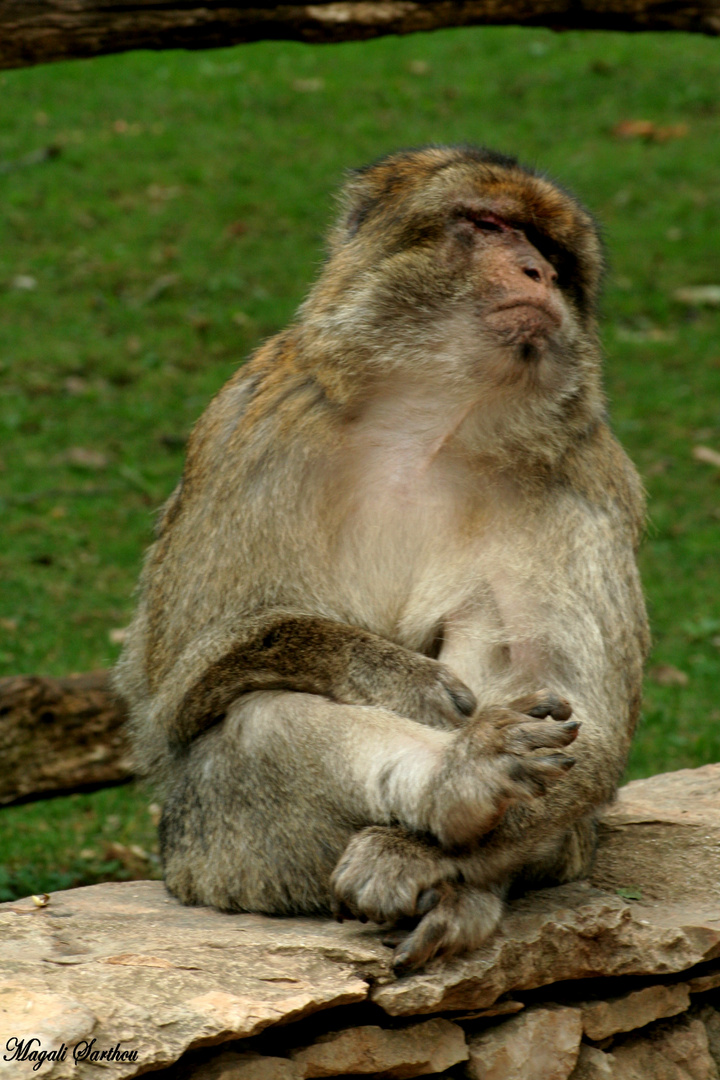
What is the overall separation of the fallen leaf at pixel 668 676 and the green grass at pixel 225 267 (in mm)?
29

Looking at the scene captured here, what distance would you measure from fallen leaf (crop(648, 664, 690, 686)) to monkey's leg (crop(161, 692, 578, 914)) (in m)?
3.60

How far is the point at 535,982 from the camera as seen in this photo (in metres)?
2.98

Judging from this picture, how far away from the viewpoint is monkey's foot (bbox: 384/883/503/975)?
2721mm

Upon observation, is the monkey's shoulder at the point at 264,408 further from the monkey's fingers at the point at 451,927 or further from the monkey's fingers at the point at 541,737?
the monkey's fingers at the point at 451,927

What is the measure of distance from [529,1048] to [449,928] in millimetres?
443

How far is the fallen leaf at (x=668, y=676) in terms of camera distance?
6.34 m

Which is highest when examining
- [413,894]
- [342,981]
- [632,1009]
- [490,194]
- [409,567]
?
[490,194]

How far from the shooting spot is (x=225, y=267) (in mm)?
10430

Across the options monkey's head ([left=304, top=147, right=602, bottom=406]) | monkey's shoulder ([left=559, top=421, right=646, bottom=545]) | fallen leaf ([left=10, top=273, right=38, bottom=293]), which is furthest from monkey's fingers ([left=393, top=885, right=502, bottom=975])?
fallen leaf ([left=10, top=273, right=38, bottom=293])

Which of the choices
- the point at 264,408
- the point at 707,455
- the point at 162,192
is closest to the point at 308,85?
the point at 162,192

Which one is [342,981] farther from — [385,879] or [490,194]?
[490,194]

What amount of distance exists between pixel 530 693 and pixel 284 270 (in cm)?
791

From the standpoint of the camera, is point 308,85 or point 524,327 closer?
point 524,327

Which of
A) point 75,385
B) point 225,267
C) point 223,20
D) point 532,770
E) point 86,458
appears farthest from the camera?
point 225,267
